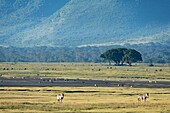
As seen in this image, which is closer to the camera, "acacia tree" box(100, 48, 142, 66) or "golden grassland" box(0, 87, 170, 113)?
"golden grassland" box(0, 87, 170, 113)

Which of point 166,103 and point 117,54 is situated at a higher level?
point 117,54

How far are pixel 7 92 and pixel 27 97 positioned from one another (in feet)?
21.5

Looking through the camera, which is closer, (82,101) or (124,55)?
(82,101)

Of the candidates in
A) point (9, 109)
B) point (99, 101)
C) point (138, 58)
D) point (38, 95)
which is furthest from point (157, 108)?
point (138, 58)

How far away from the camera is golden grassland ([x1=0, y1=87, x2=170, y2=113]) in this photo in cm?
5184

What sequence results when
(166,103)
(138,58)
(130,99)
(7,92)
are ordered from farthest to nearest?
(138,58)
(7,92)
(130,99)
(166,103)

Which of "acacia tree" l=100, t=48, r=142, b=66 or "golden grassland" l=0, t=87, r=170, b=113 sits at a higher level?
"acacia tree" l=100, t=48, r=142, b=66

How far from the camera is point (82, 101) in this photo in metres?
58.7

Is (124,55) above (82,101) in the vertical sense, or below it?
above

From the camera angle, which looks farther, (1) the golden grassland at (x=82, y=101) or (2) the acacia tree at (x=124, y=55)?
(2) the acacia tree at (x=124, y=55)

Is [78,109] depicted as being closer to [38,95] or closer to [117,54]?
[38,95]

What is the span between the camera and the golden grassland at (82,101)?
51844mm

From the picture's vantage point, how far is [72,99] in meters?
61.0

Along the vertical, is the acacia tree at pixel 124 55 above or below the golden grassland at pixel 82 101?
above
